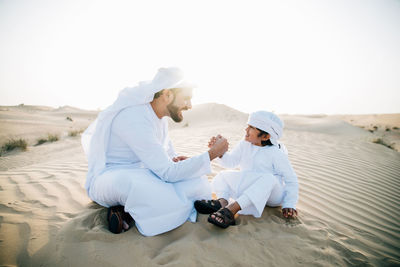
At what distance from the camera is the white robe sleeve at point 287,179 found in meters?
2.23

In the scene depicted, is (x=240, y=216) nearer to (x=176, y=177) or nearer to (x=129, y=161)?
(x=176, y=177)

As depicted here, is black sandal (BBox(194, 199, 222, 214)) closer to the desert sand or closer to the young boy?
the young boy

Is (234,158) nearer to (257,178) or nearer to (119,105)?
(257,178)

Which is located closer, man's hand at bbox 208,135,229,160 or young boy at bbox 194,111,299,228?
young boy at bbox 194,111,299,228

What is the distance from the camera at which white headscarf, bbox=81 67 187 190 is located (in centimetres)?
216

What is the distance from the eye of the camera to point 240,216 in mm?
2283

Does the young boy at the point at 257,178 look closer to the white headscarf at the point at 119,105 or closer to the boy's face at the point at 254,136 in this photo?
the boy's face at the point at 254,136

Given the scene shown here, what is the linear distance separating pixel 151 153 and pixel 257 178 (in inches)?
44.7

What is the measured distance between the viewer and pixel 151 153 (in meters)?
2.05

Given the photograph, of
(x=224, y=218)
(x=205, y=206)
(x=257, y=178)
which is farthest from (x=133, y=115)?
(x=257, y=178)

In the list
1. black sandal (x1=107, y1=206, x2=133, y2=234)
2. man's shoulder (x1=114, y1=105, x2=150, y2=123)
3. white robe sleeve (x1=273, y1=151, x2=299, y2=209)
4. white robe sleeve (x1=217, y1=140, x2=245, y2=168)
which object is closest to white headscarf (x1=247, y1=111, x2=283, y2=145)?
white robe sleeve (x1=273, y1=151, x2=299, y2=209)

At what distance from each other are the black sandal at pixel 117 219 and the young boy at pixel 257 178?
69 cm

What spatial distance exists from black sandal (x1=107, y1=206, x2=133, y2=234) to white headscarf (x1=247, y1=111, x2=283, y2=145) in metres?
1.68

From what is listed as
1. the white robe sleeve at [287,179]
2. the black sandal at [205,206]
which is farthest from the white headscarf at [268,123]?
the black sandal at [205,206]
